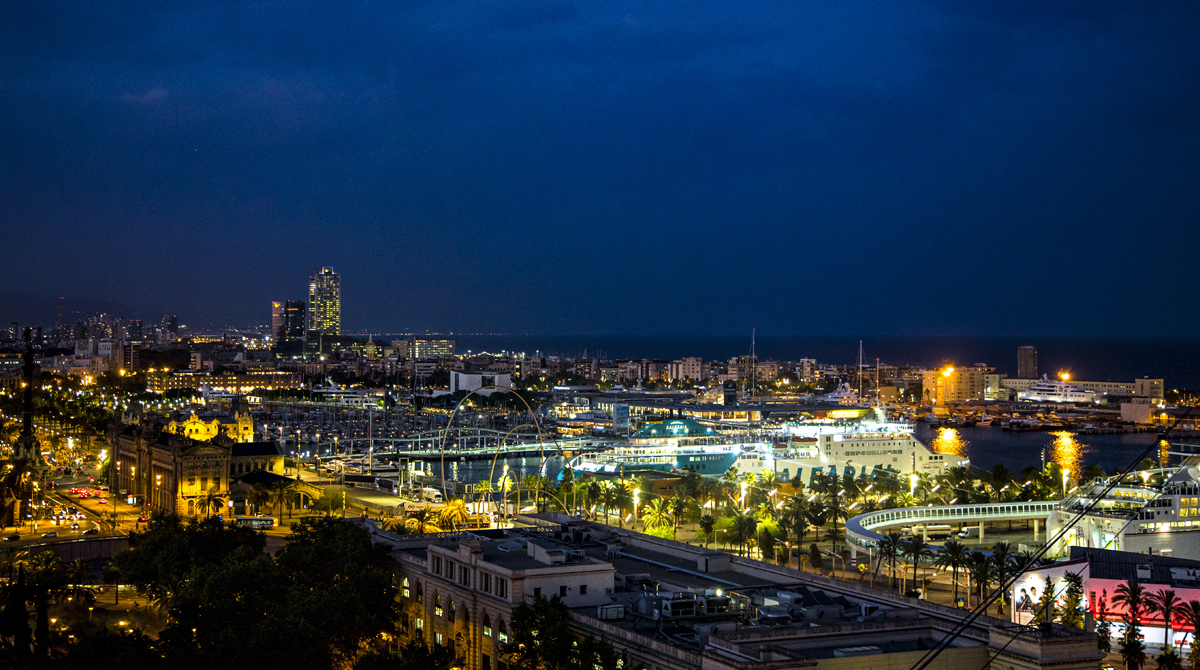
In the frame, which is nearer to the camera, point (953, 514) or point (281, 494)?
point (953, 514)

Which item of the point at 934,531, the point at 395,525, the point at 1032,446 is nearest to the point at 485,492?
the point at 395,525

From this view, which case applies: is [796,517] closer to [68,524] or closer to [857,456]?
[857,456]

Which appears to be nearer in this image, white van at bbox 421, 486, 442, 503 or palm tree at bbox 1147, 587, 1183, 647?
palm tree at bbox 1147, 587, 1183, 647

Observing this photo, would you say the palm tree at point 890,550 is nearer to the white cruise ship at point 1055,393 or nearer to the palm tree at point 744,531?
the palm tree at point 744,531

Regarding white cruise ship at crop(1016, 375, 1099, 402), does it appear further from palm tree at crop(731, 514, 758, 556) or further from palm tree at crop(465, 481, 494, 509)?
palm tree at crop(731, 514, 758, 556)

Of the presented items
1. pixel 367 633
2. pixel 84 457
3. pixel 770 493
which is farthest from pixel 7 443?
pixel 367 633

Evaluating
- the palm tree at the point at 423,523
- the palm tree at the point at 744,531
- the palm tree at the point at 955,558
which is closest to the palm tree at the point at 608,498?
the palm tree at the point at 744,531

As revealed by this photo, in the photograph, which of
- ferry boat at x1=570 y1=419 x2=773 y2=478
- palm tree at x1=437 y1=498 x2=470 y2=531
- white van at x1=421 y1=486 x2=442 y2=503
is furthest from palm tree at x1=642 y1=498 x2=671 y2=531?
ferry boat at x1=570 y1=419 x2=773 y2=478
